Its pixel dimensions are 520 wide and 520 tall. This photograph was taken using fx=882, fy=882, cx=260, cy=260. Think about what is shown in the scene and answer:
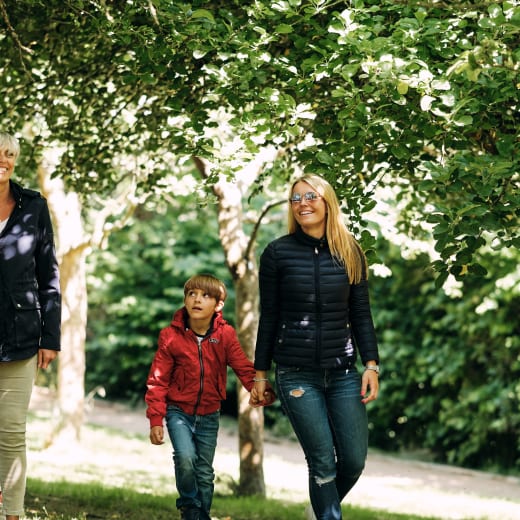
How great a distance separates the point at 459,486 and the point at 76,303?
6000 mm

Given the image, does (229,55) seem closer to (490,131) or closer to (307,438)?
(490,131)

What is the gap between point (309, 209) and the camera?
4.54 meters

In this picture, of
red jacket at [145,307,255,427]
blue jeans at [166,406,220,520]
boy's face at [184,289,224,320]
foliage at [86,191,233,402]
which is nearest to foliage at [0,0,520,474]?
boy's face at [184,289,224,320]

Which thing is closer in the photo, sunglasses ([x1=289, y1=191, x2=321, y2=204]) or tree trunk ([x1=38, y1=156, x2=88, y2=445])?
sunglasses ([x1=289, y1=191, x2=321, y2=204])

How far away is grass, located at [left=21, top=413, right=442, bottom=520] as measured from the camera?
6.94 metres

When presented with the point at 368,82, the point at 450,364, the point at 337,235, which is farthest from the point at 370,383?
the point at 450,364

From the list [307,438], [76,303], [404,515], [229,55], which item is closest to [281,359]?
[307,438]

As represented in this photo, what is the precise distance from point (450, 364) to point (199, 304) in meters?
9.48

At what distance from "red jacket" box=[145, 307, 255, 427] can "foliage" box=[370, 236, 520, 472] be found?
7.37m

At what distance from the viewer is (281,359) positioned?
4.46 m

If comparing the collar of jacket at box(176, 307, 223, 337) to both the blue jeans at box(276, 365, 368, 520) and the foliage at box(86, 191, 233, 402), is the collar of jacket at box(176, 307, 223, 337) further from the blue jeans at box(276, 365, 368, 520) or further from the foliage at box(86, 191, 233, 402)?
the foliage at box(86, 191, 233, 402)

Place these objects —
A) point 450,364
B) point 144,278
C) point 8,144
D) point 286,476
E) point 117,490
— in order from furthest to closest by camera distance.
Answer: point 144,278 → point 450,364 → point 286,476 → point 117,490 → point 8,144

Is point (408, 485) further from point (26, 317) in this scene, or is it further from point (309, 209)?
point (26, 317)

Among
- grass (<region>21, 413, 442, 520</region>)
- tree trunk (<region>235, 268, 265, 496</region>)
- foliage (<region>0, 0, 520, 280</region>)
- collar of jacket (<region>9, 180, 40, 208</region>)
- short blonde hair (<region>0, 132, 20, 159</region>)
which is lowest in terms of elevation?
grass (<region>21, 413, 442, 520</region>)
